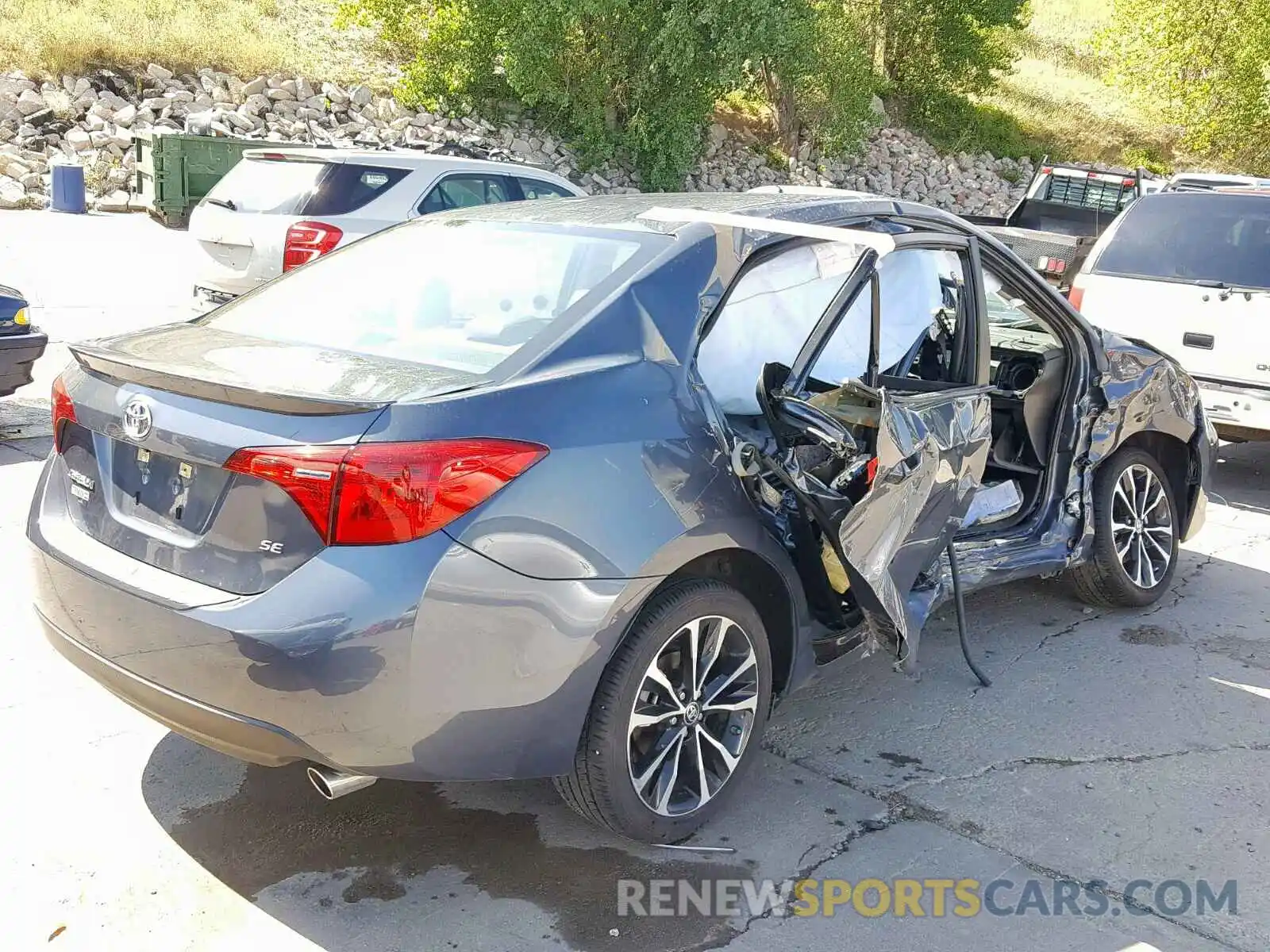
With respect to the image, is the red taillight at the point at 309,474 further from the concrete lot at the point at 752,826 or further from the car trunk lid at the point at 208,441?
the concrete lot at the point at 752,826

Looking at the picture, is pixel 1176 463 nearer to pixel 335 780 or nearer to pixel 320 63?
pixel 335 780

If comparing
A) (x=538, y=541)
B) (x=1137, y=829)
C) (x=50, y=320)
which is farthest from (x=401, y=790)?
(x=50, y=320)

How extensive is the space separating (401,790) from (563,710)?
927 mm

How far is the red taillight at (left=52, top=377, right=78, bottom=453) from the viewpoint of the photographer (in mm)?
3281

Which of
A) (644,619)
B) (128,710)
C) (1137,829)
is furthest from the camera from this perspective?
(128,710)

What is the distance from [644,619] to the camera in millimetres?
3115

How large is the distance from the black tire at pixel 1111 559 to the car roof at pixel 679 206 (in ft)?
5.40

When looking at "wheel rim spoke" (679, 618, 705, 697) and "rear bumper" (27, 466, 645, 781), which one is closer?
"rear bumper" (27, 466, 645, 781)

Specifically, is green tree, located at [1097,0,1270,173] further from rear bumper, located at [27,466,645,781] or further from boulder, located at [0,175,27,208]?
rear bumper, located at [27,466,645,781]

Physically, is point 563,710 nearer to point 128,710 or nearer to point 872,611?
point 872,611

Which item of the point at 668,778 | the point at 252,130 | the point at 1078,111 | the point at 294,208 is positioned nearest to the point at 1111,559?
the point at 668,778

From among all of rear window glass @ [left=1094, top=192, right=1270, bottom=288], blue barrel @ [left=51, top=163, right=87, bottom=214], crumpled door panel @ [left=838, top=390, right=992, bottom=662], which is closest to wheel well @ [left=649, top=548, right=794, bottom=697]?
crumpled door panel @ [left=838, top=390, right=992, bottom=662]

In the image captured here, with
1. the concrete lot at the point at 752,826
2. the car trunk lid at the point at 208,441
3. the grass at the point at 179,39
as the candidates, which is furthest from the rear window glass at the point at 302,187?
the grass at the point at 179,39

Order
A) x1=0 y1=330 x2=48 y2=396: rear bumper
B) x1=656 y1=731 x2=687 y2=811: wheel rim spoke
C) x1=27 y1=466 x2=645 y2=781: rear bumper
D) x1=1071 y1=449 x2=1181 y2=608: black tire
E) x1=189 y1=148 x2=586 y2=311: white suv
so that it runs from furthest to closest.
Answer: x1=189 y1=148 x2=586 y2=311: white suv → x1=0 y1=330 x2=48 y2=396: rear bumper → x1=1071 y1=449 x2=1181 y2=608: black tire → x1=656 y1=731 x2=687 y2=811: wheel rim spoke → x1=27 y1=466 x2=645 y2=781: rear bumper
